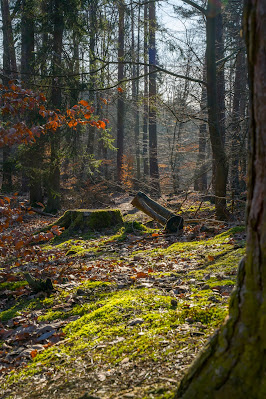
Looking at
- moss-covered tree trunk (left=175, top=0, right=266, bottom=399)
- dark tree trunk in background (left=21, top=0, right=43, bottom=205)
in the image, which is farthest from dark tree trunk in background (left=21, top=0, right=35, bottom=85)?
moss-covered tree trunk (left=175, top=0, right=266, bottom=399)

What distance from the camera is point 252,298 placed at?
5.56ft

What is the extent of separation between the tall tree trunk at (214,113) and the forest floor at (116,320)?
198 cm

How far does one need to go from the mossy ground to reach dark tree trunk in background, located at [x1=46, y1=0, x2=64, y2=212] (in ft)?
26.0

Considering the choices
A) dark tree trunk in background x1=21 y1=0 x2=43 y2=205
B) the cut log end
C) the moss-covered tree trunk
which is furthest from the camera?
dark tree trunk in background x1=21 y1=0 x2=43 y2=205

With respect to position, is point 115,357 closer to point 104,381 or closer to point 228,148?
point 104,381

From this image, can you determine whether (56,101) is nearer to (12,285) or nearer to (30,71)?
(30,71)

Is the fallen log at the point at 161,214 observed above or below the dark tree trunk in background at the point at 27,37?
below

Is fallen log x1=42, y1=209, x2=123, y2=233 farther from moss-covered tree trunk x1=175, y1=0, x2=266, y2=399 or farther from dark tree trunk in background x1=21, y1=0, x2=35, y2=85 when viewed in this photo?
moss-covered tree trunk x1=175, y1=0, x2=266, y2=399

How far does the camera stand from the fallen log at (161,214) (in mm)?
8391

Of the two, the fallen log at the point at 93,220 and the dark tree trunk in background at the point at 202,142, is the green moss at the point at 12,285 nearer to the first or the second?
the fallen log at the point at 93,220

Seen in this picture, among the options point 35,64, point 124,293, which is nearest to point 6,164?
point 35,64

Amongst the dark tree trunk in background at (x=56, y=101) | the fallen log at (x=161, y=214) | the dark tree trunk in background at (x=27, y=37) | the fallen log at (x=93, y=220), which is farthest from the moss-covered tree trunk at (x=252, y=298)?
the dark tree trunk in background at (x=27, y=37)

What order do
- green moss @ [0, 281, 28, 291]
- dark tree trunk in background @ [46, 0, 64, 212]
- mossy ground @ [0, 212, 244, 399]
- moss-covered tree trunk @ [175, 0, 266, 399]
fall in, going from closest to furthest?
moss-covered tree trunk @ [175, 0, 266, 399] → mossy ground @ [0, 212, 244, 399] → green moss @ [0, 281, 28, 291] → dark tree trunk in background @ [46, 0, 64, 212]

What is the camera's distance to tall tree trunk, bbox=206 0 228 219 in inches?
308
